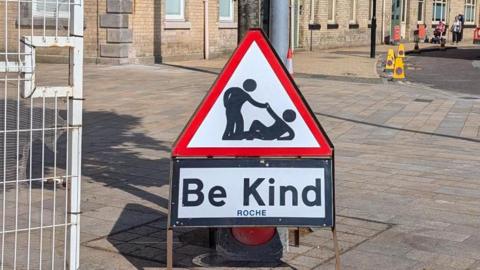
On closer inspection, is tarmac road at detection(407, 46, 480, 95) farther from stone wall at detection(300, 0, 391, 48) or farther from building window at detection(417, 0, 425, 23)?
building window at detection(417, 0, 425, 23)

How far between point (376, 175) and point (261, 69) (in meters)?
3.77

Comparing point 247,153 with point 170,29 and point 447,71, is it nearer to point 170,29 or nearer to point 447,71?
point 170,29

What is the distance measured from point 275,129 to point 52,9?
61.8 inches

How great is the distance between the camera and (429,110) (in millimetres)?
14148

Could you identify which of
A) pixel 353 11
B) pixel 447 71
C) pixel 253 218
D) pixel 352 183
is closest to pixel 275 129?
pixel 253 218

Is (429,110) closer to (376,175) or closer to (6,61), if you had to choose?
(376,175)

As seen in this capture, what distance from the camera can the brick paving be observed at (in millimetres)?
5391

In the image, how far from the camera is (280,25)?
18.4ft

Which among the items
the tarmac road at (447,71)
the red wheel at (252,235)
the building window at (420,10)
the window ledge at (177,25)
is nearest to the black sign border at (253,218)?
the red wheel at (252,235)

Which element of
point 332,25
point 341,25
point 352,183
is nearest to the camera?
point 352,183

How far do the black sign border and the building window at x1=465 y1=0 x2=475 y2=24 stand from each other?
166 feet

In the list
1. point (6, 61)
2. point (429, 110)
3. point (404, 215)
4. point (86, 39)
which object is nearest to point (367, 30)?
point (86, 39)

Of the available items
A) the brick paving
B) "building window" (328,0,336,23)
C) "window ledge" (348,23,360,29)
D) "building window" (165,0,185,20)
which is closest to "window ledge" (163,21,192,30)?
"building window" (165,0,185,20)

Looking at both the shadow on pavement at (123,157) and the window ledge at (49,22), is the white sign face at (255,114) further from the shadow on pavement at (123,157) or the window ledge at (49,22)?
the shadow on pavement at (123,157)
